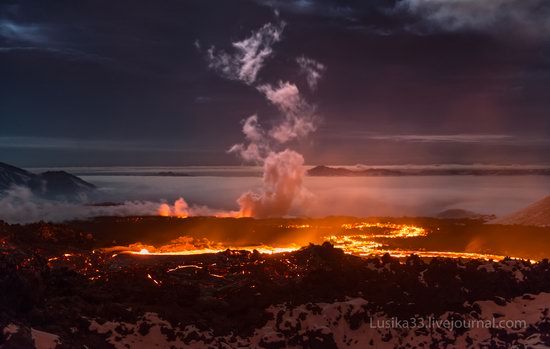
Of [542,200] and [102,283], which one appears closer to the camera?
A: [102,283]

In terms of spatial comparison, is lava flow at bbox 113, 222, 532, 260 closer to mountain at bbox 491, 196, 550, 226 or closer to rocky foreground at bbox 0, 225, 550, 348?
rocky foreground at bbox 0, 225, 550, 348

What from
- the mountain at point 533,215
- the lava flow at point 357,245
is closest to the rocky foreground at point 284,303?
the lava flow at point 357,245

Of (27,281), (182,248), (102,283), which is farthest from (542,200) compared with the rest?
(27,281)

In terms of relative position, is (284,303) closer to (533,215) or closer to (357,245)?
(357,245)

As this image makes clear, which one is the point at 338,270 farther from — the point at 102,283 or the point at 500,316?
the point at 102,283

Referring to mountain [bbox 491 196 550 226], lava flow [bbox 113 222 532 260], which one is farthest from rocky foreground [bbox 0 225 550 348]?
mountain [bbox 491 196 550 226]

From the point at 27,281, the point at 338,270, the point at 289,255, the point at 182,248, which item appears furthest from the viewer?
the point at 182,248

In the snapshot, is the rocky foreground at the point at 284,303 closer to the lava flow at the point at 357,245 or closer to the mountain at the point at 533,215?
the lava flow at the point at 357,245
